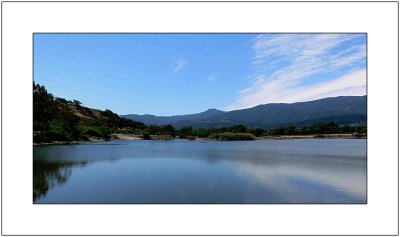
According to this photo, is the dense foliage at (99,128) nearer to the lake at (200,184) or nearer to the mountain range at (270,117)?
the mountain range at (270,117)

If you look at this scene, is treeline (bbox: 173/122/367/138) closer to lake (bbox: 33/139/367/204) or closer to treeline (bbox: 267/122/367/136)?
treeline (bbox: 267/122/367/136)

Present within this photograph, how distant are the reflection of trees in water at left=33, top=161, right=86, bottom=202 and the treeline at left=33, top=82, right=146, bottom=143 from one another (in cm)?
904

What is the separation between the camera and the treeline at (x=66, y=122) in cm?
3209

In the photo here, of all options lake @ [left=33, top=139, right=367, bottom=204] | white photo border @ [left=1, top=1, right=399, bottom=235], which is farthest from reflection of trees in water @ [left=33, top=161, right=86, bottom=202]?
white photo border @ [left=1, top=1, right=399, bottom=235]

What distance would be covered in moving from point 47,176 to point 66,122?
32.7 metres

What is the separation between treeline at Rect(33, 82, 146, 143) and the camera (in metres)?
32.1

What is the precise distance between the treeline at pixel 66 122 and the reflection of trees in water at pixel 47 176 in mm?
9042

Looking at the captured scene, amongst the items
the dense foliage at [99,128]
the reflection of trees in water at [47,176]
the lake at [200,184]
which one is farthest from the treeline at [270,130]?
the reflection of trees in water at [47,176]

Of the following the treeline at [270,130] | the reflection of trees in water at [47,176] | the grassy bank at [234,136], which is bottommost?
the grassy bank at [234,136]
